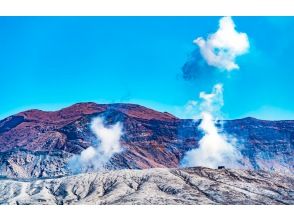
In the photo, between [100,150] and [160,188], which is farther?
[100,150]

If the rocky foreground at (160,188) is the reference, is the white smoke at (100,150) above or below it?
above

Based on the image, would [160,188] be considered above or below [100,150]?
below

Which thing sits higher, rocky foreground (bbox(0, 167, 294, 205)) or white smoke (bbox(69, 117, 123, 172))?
white smoke (bbox(69, 117, 123, 172))

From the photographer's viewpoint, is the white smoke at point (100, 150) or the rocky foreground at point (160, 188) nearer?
the rocky foreground at point (160, 188)

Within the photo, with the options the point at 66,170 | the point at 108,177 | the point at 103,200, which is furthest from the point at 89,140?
the point at 103,200
